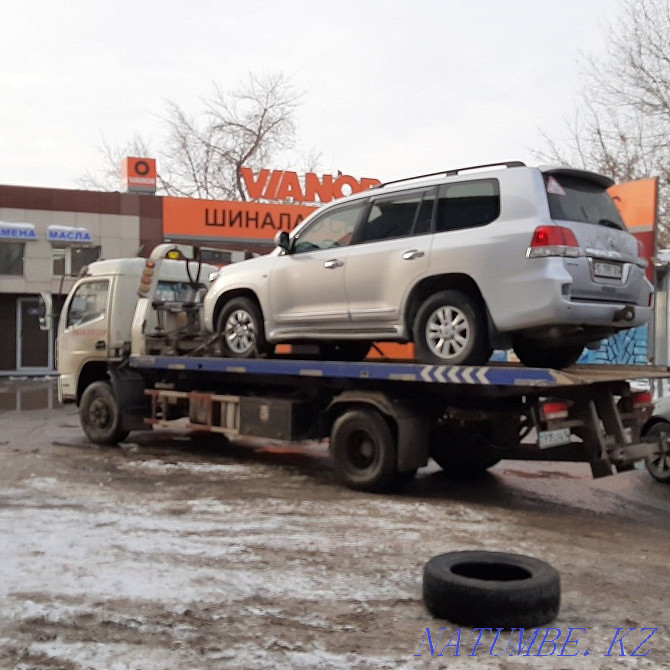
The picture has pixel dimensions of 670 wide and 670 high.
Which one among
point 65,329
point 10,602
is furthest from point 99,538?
point 65,329

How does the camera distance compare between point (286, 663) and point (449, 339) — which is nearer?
point (286, 663)

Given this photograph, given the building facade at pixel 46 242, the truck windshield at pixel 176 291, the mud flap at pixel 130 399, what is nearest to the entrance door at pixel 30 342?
the building facade at pixel 46 242

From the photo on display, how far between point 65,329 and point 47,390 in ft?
33.1

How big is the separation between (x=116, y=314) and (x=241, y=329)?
2.44m

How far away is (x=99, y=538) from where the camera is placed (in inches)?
221

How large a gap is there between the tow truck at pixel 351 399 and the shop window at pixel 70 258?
15.0 m

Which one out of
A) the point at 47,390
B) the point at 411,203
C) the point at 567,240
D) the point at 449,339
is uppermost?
the point at 411,203

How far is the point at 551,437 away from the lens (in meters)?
6.55

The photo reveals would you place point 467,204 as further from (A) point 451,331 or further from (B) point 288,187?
(B) point 288,187

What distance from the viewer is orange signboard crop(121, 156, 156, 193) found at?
2830 cm

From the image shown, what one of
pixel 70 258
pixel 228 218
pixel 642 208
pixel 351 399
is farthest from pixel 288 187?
pixel 351 399

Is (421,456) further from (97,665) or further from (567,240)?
(97,665)

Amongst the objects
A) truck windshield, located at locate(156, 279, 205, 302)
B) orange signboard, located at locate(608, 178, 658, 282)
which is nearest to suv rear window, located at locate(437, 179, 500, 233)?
truck windshield, located at locate(156, 279, 205, 302)

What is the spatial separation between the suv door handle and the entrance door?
20787 mm
